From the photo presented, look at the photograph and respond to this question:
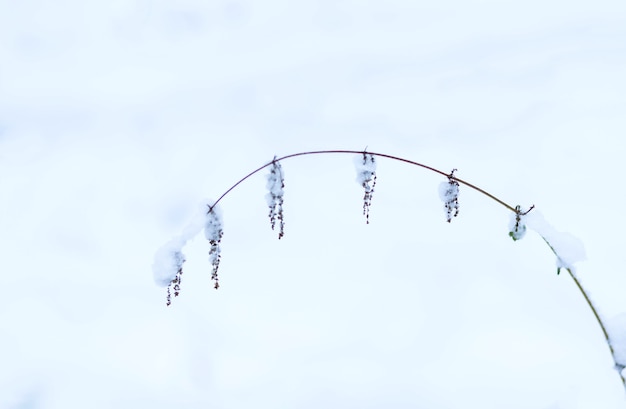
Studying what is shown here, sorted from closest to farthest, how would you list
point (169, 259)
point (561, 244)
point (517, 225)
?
point (561, 244)
point (517, 225)
point (169, 259)

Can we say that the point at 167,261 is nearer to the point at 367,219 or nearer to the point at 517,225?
the point at 367,219

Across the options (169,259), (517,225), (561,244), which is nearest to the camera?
(561,244)

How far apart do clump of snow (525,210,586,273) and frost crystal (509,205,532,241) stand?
0.25 m

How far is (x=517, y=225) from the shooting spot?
27.0ft

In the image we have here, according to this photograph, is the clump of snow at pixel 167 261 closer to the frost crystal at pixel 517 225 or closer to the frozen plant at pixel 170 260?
the frozen plant at pixel 170 260

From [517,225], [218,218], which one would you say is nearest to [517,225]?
[517,225]

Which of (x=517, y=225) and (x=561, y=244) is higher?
(x=517, y=225)

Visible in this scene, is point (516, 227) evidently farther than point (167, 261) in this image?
No

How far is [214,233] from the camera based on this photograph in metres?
9.87

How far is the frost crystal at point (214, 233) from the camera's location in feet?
32.0

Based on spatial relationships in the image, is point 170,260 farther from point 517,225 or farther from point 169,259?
point 517,225

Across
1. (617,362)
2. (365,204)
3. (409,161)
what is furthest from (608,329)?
(365,204)

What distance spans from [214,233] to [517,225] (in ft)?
15.0

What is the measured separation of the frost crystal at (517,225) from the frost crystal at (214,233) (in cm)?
440
